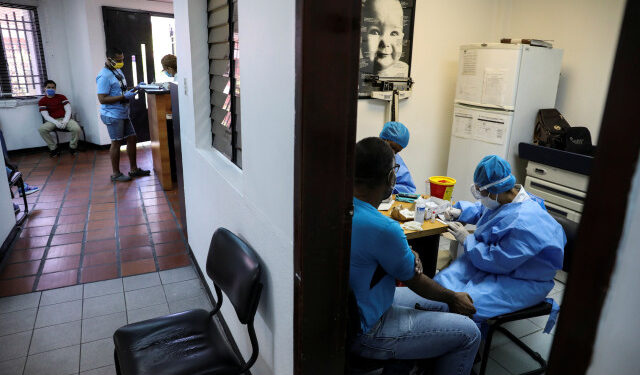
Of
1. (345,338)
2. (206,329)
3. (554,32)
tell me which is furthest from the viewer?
(554,32)

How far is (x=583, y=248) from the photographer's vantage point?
17.2 inches

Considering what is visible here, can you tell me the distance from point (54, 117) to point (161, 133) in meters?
3.08

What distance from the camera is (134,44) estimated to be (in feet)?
23.6

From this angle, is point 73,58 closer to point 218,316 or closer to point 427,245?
point 218,316

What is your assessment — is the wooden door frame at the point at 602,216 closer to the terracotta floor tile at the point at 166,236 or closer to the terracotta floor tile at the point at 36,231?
the terracotta floor tile at the point at 166,236

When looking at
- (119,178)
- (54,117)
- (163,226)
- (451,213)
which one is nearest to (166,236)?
(163,226)

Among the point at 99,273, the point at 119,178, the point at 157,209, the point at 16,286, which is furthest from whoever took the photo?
the point at 119,178

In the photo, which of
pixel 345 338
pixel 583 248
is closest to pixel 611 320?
pixel 583 248

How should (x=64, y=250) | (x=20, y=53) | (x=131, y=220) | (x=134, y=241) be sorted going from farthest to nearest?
(x=20, y=53), (x=131, y=220), (x=134, y=241), (x=64, y=250)

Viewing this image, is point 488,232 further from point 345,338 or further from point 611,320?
point 611,320

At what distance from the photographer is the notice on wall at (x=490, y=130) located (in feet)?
12.5

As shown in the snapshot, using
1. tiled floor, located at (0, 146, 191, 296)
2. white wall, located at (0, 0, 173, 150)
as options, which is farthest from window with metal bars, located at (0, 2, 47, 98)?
tiled floor, located at (0, 146, 191, 296)

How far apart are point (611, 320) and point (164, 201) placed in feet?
16.2

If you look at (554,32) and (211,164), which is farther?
(554,32)
